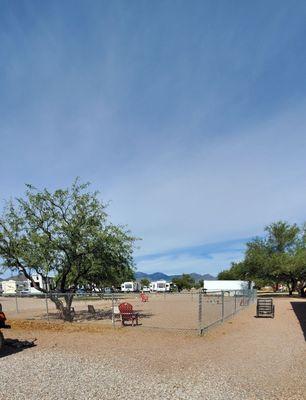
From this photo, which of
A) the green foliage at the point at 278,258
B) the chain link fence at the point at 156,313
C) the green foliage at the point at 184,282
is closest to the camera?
the chain link fence at the point at 156,313

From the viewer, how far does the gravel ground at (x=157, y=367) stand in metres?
7.02

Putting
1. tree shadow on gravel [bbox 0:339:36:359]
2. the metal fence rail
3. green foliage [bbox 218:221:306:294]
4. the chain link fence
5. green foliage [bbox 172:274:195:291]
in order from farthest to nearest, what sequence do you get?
green foliage [bbox 172:274:195:291]
green foliage [bbox 218:221:306:294]
the chain link fence
the metal fence rail
tree shadow on gravel [bbox 0:339:36:359]

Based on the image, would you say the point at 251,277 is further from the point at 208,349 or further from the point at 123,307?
the point at 208,349

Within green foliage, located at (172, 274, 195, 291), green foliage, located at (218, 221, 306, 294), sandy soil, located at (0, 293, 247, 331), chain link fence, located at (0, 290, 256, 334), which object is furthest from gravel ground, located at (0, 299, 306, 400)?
green foliage, located at (172, 274, 195, 291)

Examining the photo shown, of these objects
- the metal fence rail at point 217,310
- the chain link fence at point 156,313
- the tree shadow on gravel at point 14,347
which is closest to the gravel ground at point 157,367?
the tree shadow on gravel at point 14,347

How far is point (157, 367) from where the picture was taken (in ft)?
29.1

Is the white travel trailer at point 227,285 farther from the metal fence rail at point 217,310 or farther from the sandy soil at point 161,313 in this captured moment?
the metal fence rail at point 217,310

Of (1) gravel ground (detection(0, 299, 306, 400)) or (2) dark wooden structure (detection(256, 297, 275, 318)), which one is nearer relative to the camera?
(1) gravel ground (detection(0, 299, 306, 400))

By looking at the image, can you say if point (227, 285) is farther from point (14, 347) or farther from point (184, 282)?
point (184, 282)

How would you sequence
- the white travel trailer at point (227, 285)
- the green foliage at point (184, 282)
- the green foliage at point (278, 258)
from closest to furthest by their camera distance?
the green foliage at point (278, 258), the white travel trailer at point (227, 285), the green foliage at point (184, 282)

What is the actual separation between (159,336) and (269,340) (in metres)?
3.73

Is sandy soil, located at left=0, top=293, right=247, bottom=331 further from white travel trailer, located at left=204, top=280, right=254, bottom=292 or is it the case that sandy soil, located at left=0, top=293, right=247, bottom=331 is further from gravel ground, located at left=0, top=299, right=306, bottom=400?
white travel trailer, located at left=204, top=280, right=254, bottom=292

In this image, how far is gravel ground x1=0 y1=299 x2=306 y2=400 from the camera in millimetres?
7020

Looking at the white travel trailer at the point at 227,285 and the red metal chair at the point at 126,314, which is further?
the white travel trailer at the point at 227,285
